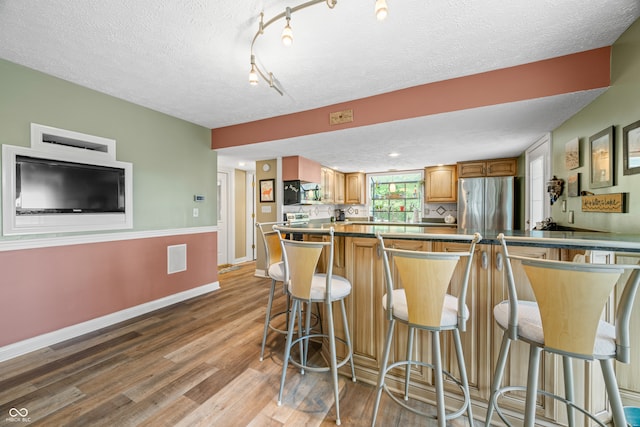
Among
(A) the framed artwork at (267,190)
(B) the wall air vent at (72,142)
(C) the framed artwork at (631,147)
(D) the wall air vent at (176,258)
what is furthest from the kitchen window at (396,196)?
(B) the wall air vent at (72,142)

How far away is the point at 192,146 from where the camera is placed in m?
3.57

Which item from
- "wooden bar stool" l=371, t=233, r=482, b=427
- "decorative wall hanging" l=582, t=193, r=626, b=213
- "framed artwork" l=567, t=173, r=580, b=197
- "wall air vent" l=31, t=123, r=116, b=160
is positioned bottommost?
"wooden bar stool" l=371, t=233, r=482, b=427

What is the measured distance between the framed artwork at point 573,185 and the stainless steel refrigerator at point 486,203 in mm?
1795

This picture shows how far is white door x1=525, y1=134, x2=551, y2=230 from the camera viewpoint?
3137 mm

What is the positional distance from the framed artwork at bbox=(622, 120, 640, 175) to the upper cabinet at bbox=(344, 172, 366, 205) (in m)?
4.61

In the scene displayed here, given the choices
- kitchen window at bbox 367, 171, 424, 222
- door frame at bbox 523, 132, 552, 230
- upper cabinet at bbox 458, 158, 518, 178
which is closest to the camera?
door frame at bbox 523, 132, 552, 230

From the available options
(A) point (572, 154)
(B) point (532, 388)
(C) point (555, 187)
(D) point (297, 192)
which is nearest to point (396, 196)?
(D) point (297, 192)

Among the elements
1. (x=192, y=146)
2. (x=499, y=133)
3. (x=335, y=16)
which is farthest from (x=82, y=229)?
(x=499, y=133)

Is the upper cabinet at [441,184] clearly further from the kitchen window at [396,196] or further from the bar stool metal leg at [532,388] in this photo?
the bar stool metal leg at [532,388]

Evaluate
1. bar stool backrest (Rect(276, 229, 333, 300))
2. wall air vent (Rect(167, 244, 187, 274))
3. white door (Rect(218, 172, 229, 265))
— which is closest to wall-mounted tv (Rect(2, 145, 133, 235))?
wall air vent (Rect(167, 244, 187, 274))

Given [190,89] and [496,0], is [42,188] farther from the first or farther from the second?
[496,0]

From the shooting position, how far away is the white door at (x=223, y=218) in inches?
212

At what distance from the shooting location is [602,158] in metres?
1.87

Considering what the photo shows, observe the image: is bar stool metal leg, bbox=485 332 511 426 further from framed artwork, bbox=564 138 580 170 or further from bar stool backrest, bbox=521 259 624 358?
framed artwork, bbox=564 138 580 170
